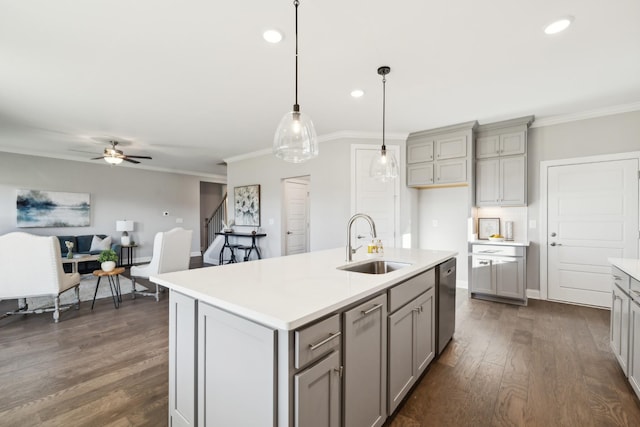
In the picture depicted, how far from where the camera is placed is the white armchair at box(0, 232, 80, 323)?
3.20m

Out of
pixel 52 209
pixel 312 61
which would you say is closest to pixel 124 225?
pixel 52 209

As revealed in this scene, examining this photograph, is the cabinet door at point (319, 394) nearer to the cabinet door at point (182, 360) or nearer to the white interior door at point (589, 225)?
the cabinet door at point (182, 360)

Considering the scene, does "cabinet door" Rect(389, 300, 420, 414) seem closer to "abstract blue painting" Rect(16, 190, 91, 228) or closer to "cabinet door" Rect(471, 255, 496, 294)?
"cabinet door" Rect(471, 255, 496, 294)

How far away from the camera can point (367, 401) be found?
1.47m

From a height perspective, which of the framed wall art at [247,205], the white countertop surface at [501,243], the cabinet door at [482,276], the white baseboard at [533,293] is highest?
the framed wall art at [247,205]

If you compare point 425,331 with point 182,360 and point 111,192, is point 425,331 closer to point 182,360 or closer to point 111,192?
point 182,360

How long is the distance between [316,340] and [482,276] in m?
3.80

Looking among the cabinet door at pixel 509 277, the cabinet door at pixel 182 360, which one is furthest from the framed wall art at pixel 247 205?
the cabinet door at pixel 182 360

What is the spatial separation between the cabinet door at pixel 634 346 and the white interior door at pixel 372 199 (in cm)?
289

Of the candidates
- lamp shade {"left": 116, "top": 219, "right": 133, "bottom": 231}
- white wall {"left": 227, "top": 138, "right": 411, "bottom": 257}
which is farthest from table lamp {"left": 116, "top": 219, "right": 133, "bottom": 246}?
white wall {"left": 227, "top": 138, "right": 411, "bottom": 257}

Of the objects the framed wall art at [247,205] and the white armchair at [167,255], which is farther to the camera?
the framed wall art at [247,205]

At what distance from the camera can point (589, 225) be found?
12.3 feet

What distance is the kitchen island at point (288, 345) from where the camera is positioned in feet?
3.54

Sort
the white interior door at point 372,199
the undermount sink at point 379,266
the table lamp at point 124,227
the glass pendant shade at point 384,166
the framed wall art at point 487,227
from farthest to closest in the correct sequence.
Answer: the table lamp at point 124,227
the white interior door at point 372,199
the framed wall art at point 487,227
the glass pendant shade at point 384,166
the undermount sink at point 379,266
